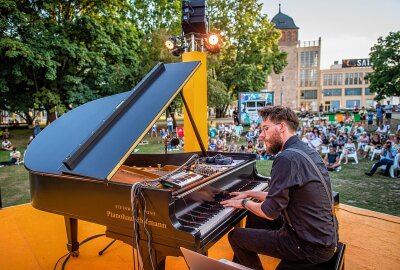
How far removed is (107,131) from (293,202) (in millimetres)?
1892

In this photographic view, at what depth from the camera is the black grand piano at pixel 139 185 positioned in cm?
220

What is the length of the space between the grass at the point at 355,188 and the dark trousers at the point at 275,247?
Result: 440cm

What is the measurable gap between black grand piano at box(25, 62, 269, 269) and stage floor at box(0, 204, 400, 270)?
0.42 meters

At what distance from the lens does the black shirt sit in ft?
6.82

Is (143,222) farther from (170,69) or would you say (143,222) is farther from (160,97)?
(170,69)

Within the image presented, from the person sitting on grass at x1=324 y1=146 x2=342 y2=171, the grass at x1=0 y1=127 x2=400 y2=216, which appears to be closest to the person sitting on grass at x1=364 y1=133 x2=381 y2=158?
the grass at x1=0 y1=127 x2=400 y2=216

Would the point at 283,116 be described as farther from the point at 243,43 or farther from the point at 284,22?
the point at 284,22

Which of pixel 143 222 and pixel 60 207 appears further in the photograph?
pixel 60 207

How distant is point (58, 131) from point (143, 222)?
8.35 ft

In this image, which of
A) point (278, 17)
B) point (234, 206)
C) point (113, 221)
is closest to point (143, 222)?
point (113, 221)

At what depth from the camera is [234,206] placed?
8.30 feet

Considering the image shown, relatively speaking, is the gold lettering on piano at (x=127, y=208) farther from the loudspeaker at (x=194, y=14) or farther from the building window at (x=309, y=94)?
the building window at (x=309, y=94)

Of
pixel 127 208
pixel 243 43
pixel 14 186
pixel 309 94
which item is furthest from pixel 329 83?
pixel 127 208

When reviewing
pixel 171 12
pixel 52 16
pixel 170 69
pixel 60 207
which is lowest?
pixel 60 207
